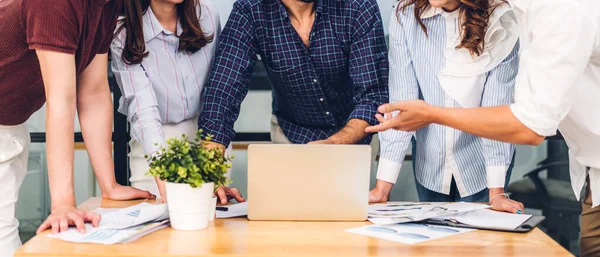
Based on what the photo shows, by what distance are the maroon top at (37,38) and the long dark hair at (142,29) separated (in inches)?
10.9

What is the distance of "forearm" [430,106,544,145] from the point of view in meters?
1.69

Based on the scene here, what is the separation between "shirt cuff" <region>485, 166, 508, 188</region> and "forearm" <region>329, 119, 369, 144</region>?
0.45 m

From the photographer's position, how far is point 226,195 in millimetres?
2143

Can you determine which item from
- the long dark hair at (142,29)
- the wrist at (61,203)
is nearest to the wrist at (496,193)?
the long dark hair at (142,29)

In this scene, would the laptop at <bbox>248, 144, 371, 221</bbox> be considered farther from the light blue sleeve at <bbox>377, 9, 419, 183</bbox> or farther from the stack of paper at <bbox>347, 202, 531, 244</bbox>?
the light blue sleeve at <bbox>377, 9, 419, 183</bbox>

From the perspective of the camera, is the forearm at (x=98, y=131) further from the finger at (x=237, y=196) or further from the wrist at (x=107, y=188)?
the finger at (x=237, y=196)

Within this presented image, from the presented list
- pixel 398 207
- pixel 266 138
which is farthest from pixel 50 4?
pixel 266 138

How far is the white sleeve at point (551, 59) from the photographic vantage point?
158 centimetres

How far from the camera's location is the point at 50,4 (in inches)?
69.5

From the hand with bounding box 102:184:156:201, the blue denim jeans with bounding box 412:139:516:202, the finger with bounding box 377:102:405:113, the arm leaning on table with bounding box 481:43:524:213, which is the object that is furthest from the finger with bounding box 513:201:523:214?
the hand with bounding box 102:184:156:201

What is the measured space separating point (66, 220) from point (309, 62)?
1184mm

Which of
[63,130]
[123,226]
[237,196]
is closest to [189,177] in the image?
[123,226]

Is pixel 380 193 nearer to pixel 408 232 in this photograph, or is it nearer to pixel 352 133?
pixel 352 133

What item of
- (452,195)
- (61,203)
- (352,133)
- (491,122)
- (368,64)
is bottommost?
(452,195)
